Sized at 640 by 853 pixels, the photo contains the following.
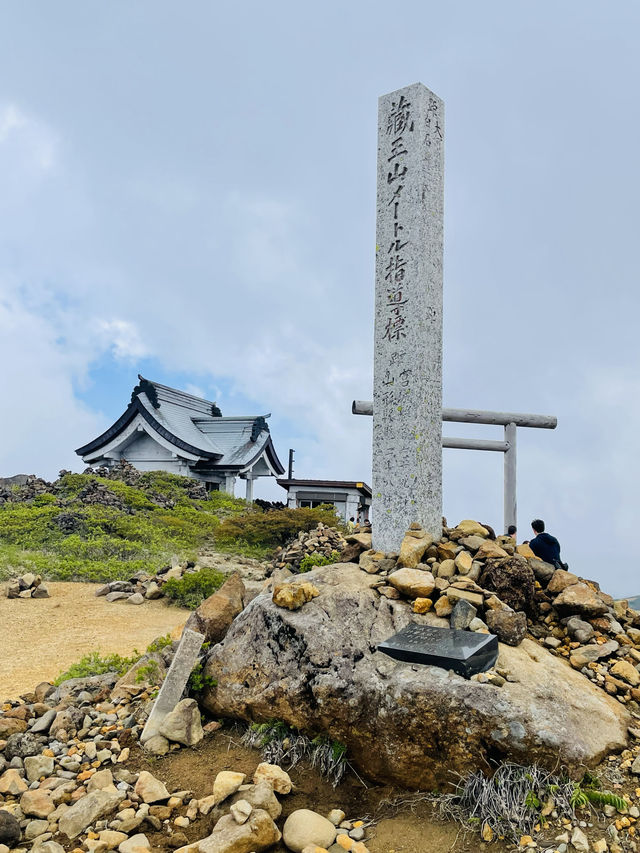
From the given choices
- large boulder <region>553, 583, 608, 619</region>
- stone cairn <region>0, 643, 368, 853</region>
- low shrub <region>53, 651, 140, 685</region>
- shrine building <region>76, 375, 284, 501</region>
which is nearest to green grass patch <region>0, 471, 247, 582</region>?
shrine building <region>76, 375, 284, 501</region>

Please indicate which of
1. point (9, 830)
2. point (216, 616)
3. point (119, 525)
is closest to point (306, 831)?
point (9, 830)

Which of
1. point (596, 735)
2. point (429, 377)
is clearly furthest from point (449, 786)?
point (429, 377)

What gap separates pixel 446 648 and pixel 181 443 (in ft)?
77.4

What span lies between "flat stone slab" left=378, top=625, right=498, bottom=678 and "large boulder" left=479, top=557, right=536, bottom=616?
86 centimetres

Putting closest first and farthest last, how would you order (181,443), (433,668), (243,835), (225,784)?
(243,835) → (225,784) → (433,668) → (181,443)

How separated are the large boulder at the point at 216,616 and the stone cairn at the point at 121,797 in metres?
0.68

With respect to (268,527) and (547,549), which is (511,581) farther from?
(268,527)

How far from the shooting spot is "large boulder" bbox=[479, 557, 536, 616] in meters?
5.29

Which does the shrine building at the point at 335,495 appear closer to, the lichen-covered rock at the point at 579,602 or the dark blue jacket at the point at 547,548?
the dark blue jacket at the point at 547,548

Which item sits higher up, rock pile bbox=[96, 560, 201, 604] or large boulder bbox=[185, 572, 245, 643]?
large boulder bbox=[185, 572, 245, 643]

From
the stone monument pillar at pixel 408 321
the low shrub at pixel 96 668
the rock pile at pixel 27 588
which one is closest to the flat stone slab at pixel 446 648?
the stone monument pillar at pixel 408 321

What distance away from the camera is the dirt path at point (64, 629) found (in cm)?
783

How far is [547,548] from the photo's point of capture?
20.9ft

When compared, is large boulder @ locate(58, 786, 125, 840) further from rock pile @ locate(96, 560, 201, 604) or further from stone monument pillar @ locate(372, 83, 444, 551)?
rock pile @ locate(96, 560, 201, 604)
